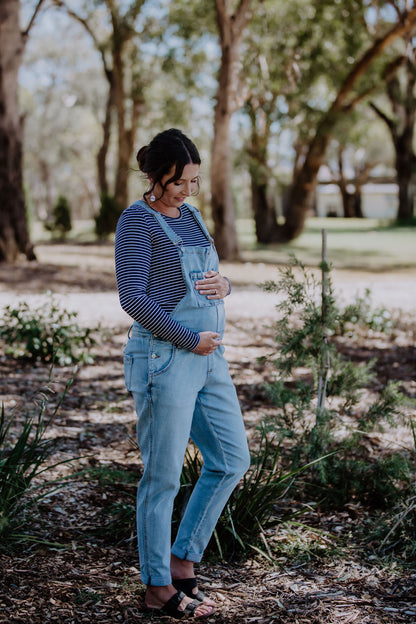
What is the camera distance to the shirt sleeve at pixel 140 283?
2379mm

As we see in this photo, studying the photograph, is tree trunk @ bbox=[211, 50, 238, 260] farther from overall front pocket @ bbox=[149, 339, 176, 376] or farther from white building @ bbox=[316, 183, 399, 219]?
white building @ bbox=[316, 183, 399, 219]

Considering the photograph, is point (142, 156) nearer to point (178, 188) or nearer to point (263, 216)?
point (178, 188)

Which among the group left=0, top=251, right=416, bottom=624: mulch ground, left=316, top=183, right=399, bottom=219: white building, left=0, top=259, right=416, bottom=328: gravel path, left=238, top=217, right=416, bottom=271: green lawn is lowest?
left=0, top=251, right=416, bottom=624: mulch ground

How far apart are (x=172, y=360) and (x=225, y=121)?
1345 centimetres

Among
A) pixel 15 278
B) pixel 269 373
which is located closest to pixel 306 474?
pixel 269 373

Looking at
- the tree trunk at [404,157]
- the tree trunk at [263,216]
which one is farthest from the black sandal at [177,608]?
the tree trunk at [404,157]

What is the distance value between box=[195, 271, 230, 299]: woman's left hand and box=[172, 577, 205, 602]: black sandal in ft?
3.57

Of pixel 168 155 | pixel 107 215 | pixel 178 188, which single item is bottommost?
pixel 178 188

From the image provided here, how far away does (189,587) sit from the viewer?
270 centimetres

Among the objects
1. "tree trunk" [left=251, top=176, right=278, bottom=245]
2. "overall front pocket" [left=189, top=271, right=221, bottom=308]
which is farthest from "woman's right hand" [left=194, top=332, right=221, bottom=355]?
"tree trunk" [left=251, top=176, right=278, bottom=245]

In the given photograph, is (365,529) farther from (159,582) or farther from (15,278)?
(15,278)

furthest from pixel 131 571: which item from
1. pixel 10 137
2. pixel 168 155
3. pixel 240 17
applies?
pixel 240 17

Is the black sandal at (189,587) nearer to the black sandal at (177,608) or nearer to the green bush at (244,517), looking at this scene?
the black sandal at (177,608)

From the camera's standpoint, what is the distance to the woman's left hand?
254 cm
